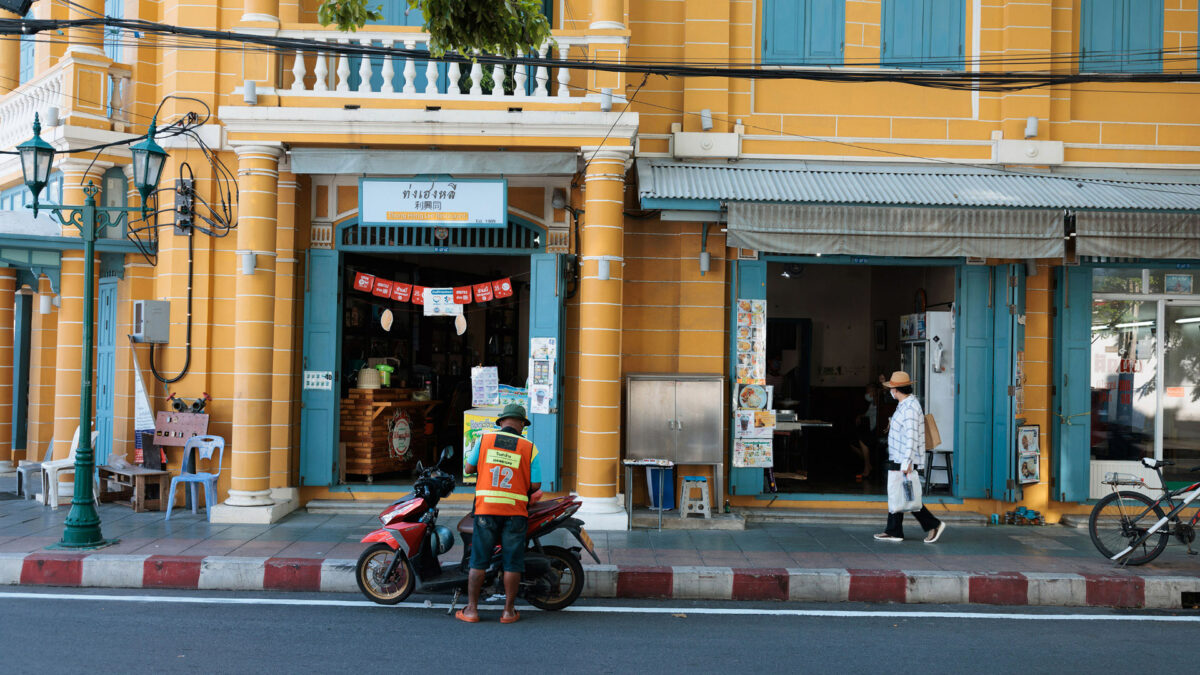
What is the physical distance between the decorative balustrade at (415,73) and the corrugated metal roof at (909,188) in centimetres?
149

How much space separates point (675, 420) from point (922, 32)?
559 cm

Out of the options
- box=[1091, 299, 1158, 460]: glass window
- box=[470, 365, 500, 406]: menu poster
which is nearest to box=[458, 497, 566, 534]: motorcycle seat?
box=[470, 365, 500, 406]: menu poster

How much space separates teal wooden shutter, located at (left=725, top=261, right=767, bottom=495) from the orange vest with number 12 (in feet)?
14.4

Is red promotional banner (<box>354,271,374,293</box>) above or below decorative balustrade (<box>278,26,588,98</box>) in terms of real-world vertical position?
below

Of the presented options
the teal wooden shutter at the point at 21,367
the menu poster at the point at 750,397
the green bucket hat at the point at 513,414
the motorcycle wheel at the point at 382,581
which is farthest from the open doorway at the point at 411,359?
the teal wooden shutter at the point at 21,367

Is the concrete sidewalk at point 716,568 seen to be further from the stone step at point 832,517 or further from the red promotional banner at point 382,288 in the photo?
the red promotional banner at point 382,288

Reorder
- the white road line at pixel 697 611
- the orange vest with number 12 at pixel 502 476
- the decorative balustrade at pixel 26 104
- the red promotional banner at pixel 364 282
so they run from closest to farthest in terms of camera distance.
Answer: the orange vest with number 12 at pixel 502 476
the white road line at pixel 697 611
the red promotional banner at pixel 364 282
the decorative balustrade at pixel 26 104

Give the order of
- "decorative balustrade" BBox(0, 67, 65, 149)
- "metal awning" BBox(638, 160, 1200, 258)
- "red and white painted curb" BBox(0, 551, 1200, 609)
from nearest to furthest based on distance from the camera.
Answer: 1. "red and white painted curb" BBox(0, 551, 1200, 609)
2. "metal awning" BBox(638, 160, 1200, 258)
3. "decorative balustrade" BBox(0, 67, 65, 149)

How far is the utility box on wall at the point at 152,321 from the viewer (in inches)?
397

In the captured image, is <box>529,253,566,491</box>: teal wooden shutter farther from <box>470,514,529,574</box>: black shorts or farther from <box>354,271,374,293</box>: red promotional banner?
<box>470,514,529,574</box>: black shorts

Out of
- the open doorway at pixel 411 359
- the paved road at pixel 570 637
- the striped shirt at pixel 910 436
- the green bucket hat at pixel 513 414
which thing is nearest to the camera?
the paved road at pixel 570 637

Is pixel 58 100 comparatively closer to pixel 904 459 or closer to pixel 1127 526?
pixel 904 459

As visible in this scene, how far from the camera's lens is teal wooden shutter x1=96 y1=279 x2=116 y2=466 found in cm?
1081

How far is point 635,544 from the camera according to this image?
8711 mm
